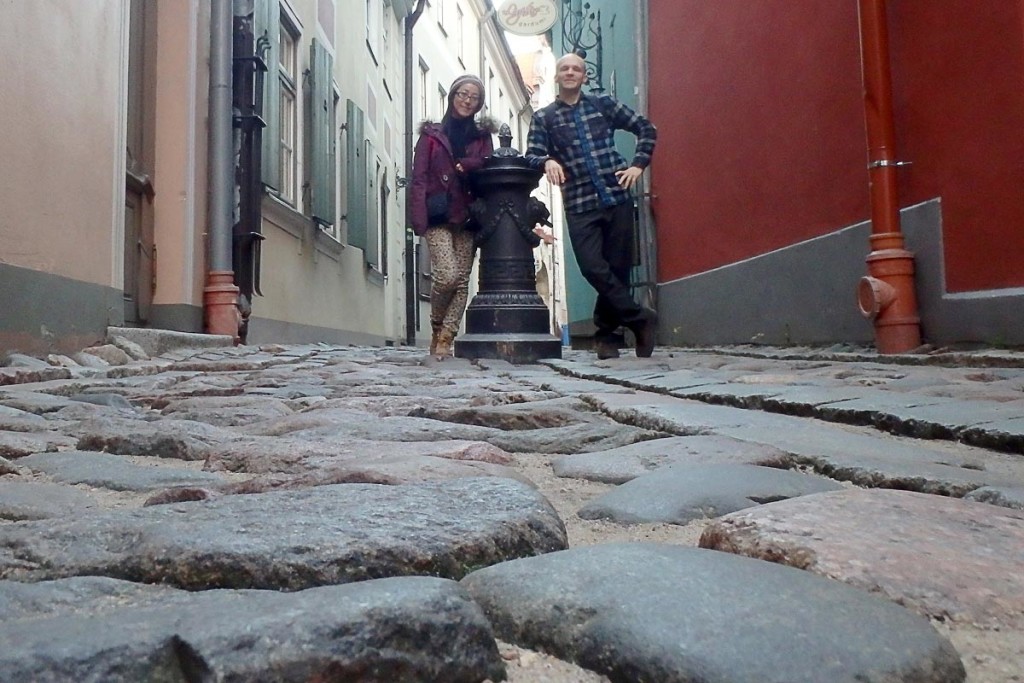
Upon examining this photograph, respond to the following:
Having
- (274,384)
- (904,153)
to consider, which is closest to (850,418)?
(274,384)

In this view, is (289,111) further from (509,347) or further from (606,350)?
(606,350)

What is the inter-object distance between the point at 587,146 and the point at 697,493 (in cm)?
431

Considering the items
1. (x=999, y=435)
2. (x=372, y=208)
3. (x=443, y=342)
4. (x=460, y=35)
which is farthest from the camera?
(x=460, y=35)

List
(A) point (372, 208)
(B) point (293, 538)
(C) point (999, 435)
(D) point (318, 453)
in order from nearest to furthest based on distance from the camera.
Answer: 1. (B) point (293, 538)
2. (D) point (318, 453)
3. (C) point (999, 435)
4. (A) point (372, 208)

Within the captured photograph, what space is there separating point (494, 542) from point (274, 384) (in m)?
2.74

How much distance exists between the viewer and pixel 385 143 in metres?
15.0

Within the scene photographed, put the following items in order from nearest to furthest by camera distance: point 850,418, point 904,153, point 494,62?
point 850,418 < point 904,153 < point 494,62

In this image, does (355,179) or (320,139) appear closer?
(320,139)

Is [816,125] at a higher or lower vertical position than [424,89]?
lower

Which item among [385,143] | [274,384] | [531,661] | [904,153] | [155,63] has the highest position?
[385,143]

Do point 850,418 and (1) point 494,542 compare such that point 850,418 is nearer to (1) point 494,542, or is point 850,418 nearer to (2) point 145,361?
(1) point 494,542

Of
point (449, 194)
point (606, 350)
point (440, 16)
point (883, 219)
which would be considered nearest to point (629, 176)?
point (606, 350)

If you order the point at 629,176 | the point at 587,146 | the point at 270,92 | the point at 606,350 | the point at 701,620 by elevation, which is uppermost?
the point at 270,92

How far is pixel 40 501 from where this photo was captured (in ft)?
4.19
